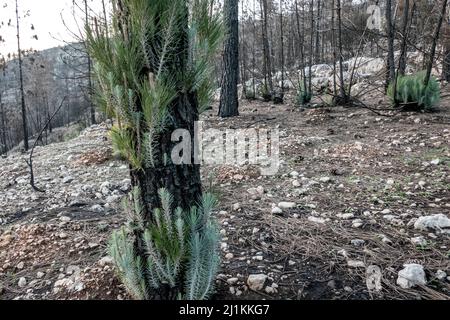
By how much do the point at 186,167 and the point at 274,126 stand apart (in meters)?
4.69

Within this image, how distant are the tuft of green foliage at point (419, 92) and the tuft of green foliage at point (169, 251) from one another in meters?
5.30

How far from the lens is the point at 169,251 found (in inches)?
65.4

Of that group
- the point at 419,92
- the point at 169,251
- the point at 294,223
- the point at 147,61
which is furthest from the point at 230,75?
the point at 169,251

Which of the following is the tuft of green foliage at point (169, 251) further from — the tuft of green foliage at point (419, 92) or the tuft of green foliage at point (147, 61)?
the tuft of green foliage at point (419, 92)

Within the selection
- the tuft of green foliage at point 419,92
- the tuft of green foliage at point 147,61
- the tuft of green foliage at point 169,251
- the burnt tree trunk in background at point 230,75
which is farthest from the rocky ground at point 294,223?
the burnt tree trunk in background at point 230,75

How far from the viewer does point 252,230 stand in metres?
2.64

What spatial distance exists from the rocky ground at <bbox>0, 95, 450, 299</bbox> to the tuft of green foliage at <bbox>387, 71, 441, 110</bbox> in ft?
3.68

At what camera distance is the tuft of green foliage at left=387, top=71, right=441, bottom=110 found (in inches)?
234

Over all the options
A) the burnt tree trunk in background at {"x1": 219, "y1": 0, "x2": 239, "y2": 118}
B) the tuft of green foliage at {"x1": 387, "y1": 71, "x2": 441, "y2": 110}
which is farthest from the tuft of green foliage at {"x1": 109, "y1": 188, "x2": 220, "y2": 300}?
the burnt tree trunk in background at {"x1": 219, "y1": 0, "x2": 239, "y2": 118}

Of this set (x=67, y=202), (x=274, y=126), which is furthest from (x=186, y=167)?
(x=274, y=126)

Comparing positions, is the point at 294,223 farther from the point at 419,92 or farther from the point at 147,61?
the point at 419,92

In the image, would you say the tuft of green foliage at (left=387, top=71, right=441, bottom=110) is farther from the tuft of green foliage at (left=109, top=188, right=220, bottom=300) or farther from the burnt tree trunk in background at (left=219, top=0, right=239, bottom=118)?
the tuft of green foliage at (left=109, top=188, right=220, bottom=300)

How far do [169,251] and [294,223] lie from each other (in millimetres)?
1318
